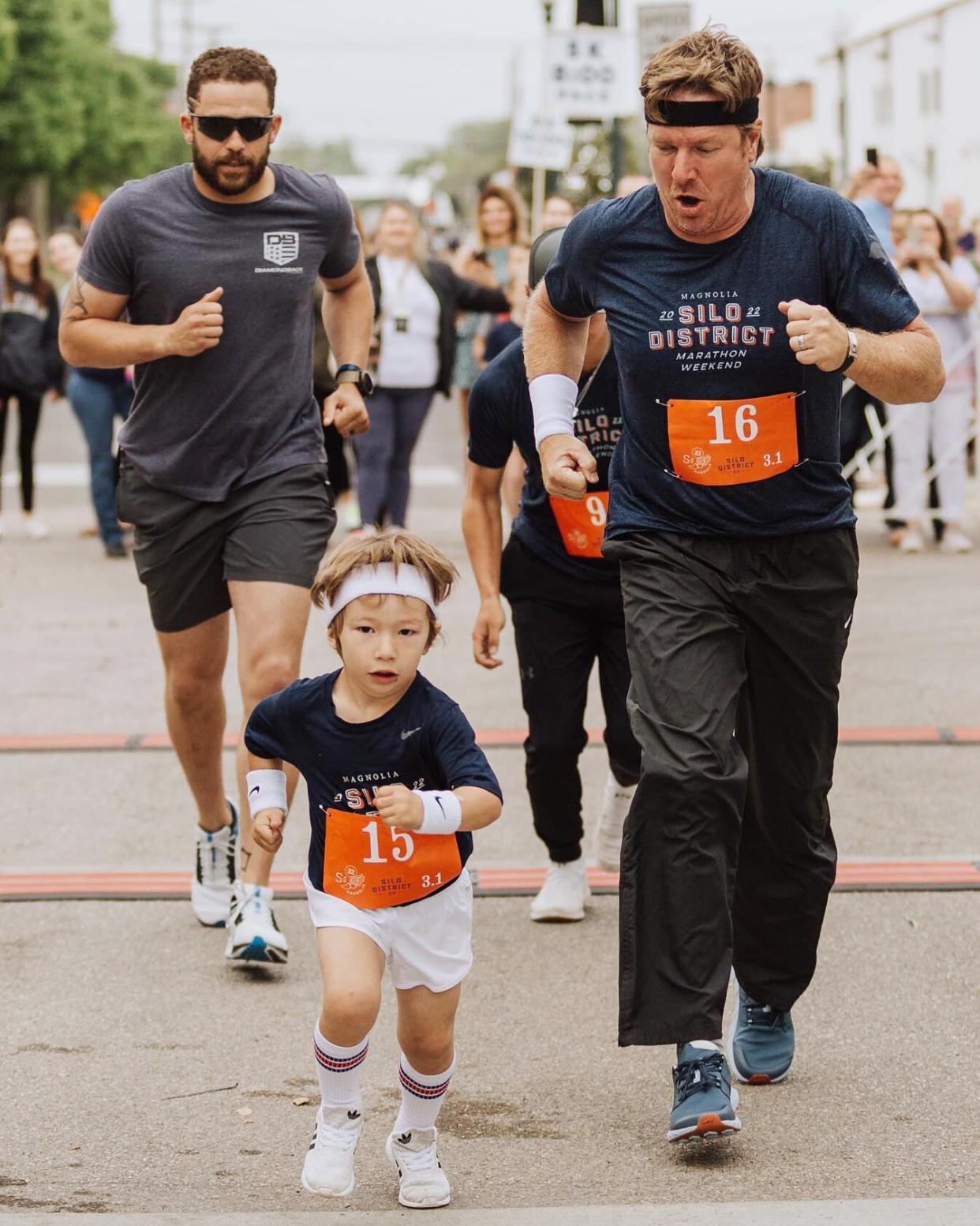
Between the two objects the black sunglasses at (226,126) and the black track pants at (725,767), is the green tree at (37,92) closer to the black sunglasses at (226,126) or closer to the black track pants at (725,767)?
the black sunglasses at (226,126)

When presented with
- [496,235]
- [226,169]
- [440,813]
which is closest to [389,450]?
[496,235]

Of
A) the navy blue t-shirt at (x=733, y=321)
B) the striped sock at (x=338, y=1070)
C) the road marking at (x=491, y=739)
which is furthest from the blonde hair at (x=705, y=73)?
the road marking at (x=491, y=739)

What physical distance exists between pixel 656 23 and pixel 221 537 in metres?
11.8

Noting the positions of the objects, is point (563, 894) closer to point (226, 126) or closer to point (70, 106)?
point (226, 126)

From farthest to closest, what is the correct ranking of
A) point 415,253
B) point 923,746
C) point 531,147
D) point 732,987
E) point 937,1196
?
point 531,147
point 415,253
point 923,746
point 732,987
point 937,1196

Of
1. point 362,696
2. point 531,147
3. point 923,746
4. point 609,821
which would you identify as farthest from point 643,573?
point 531,147

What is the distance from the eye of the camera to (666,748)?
3889 millimetres

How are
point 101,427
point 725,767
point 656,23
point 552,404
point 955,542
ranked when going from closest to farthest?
point 725,767, point 552,404, point 101,427, point 955,542, point 656,23

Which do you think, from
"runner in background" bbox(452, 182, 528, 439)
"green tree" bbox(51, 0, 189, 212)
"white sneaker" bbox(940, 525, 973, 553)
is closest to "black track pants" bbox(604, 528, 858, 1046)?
"white sneaker" bbox(940, 525, 973, 553)

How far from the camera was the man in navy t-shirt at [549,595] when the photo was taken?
5.32 m

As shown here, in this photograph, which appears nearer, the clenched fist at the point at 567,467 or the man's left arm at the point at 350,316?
the clenched fist at the point at 567,467

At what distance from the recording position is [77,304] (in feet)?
16.8

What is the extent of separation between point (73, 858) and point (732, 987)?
2.25 m

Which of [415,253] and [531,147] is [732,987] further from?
[531,147]
